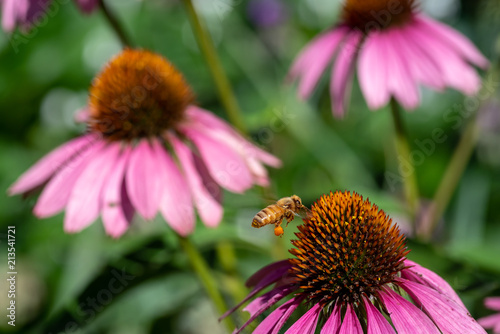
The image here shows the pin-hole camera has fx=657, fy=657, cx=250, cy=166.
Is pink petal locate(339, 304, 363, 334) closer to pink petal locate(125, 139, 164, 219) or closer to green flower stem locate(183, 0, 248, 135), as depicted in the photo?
pink petal locate(125, 139, 164, 219)

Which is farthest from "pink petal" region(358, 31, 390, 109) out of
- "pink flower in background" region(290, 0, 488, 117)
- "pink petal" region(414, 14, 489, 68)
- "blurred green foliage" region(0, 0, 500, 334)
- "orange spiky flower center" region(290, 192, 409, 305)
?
"orange spiky flower center" region(290, 192, 409, 305)

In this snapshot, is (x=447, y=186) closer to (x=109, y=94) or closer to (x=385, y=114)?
(x=109, y=94)

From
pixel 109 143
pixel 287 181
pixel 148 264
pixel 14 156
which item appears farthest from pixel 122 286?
pixel 14 156

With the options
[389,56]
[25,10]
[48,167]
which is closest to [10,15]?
[25,10]

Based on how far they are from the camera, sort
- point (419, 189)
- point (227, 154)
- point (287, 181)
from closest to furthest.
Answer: point (227, 154) < point (287, 181) < point (419, 189)

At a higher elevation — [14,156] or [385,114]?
[14,156]

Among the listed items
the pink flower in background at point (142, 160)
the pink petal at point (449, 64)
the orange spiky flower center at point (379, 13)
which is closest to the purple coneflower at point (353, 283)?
the pink flower in background at point (142, 160)
